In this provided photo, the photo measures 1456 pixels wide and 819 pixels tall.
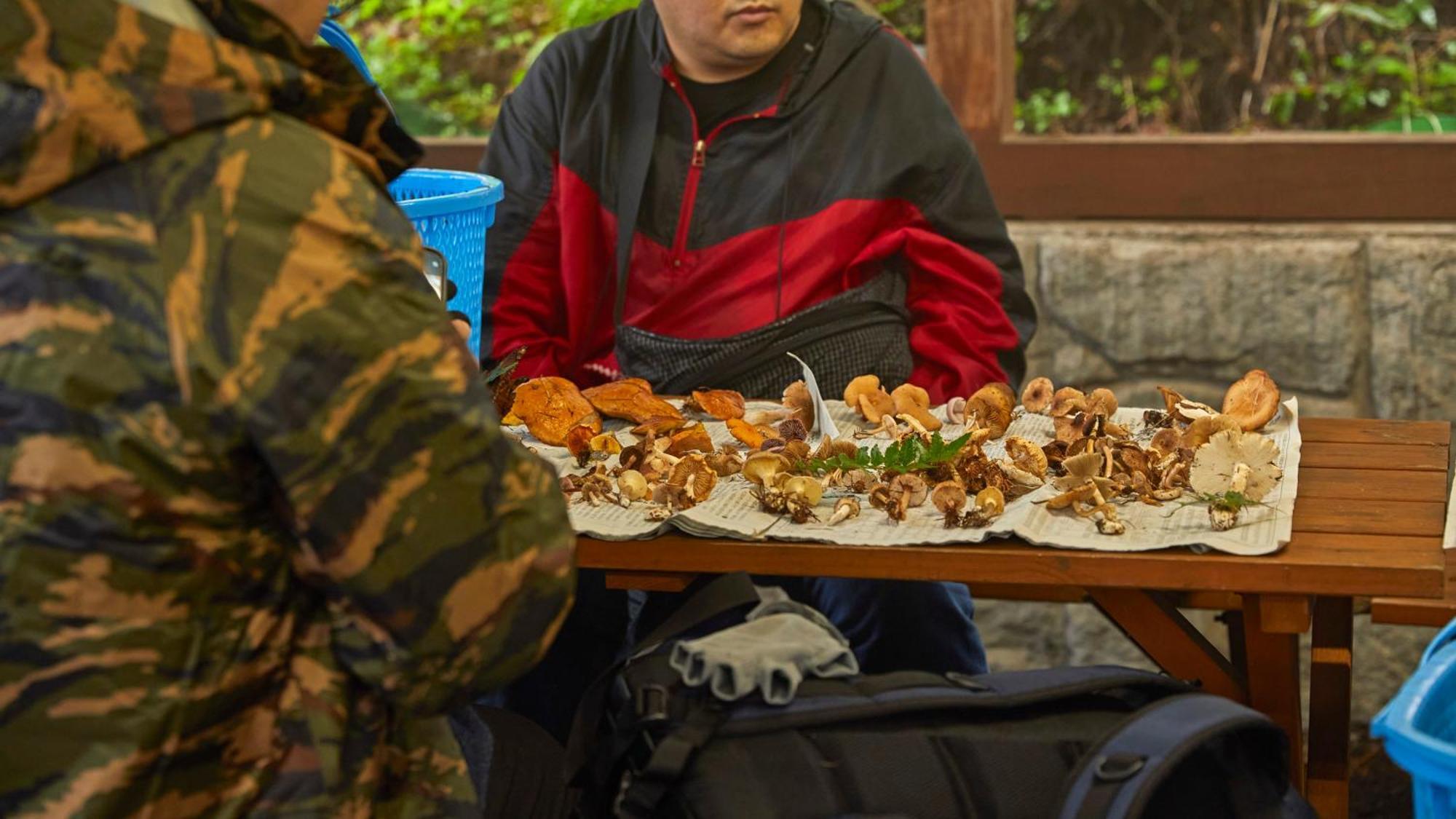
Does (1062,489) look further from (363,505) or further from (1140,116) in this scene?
(1140,116)

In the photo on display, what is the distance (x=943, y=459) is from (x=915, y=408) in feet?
1.02

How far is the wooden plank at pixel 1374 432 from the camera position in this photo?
7.27 feet

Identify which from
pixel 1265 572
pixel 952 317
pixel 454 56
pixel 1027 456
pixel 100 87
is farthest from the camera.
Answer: pixel 454 56

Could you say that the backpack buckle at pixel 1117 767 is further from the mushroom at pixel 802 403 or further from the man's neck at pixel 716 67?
the man's neck at pixel 716 67

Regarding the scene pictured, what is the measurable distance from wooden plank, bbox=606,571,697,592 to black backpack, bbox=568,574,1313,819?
0.19 m

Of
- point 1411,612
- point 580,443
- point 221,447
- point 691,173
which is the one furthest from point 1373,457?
point 221,447

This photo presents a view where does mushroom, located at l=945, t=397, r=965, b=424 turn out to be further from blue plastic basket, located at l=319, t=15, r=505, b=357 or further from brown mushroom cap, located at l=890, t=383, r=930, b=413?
blue plastic basket, located at l=319, t=15, r=505, b=357

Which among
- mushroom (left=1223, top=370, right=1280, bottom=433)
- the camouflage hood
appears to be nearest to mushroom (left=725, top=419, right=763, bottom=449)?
mushroom (left=1223, top=370, right=1280, bottom=433)

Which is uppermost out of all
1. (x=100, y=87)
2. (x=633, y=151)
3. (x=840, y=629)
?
(x=100, y=87)

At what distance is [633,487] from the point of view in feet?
6.57

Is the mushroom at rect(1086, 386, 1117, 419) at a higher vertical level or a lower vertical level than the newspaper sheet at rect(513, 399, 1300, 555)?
lower

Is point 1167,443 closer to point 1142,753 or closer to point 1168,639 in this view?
point 1168,639

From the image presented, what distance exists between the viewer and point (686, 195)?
3004 millimetres

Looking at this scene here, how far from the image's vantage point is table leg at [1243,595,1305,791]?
1794 mm
